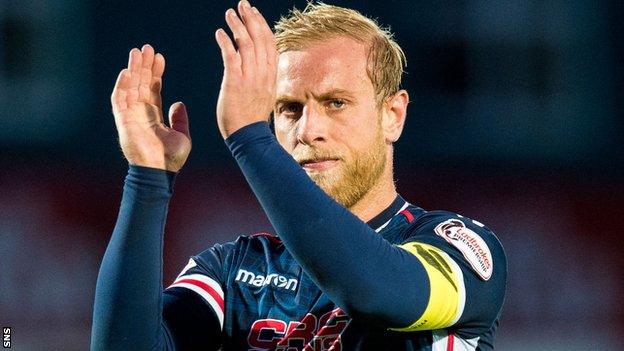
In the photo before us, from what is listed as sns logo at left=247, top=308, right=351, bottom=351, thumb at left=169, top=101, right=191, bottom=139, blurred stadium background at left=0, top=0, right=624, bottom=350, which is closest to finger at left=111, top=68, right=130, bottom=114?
thumb at left=169, top=101, right=191, bottom=139

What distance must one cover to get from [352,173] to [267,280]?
1.17 feet

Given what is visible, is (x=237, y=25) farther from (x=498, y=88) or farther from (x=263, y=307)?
(x=498, y=88)

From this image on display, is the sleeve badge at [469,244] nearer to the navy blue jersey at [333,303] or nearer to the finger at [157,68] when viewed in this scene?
the navy blue jersey at [333,303]

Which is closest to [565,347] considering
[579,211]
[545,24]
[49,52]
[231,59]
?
[579,211]

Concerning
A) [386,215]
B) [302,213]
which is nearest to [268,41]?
[302,213]

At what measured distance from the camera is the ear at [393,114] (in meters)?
2.89

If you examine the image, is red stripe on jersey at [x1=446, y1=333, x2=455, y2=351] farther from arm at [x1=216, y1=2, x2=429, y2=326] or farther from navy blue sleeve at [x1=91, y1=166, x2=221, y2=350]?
navy blue sleeve at [x1=91, y1=166, x2=221, y2=350]

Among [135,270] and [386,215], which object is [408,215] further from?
[135,270]

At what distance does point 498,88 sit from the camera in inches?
294

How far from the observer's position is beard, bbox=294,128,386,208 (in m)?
2.60

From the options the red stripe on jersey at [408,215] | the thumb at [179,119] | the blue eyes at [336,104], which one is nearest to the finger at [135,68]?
the thumb at [179,119]

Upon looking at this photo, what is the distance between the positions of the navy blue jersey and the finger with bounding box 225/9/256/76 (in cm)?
53

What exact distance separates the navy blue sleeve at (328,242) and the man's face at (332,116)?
19.9 inches

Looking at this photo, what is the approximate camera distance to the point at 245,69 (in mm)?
2096
